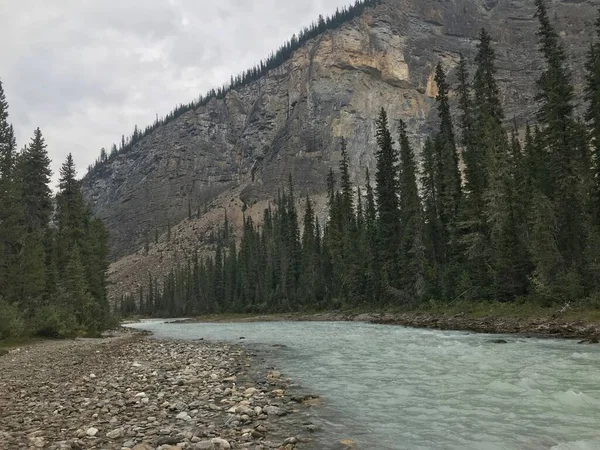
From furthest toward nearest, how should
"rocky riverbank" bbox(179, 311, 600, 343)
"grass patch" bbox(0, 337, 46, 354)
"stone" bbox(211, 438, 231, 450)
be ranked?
"grass patch" bbox(0, 337, 46, 354) < "rocky riverbank" bbox(179, 311, 600, 343) < "stone" bbox(211, 438, 231, 450)

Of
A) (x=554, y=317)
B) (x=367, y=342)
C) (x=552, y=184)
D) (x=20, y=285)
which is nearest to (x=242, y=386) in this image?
(x=367, y=342)

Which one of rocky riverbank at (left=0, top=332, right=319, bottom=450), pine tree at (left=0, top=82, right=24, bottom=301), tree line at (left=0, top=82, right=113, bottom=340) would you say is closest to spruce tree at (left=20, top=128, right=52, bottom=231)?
tree line at (left=0, top=82, right=113, bottom=340)

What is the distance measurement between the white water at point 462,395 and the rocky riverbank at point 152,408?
1.13 meters

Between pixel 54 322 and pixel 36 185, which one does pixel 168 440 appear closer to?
pixel 54 322

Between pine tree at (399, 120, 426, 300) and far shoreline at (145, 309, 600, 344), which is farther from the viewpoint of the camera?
pine tree at (399, 120, 426, 300)

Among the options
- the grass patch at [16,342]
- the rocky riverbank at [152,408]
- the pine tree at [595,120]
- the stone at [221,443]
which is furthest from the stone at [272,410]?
the pine tree at [595,120]

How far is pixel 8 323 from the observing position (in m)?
27.2

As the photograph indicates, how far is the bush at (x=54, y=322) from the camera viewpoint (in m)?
33.4

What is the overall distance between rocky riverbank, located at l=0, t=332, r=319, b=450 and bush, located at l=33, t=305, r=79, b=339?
56.6ft

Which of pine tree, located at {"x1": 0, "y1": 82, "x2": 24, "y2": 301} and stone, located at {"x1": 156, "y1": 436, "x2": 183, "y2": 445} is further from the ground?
pine tree, located at {"x1": 0, "y1": 82, "x2": 24, "y2": 301}

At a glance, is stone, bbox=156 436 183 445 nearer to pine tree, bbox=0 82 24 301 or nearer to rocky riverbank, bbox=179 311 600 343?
rocky riverbank, bbox=179 311 600 343

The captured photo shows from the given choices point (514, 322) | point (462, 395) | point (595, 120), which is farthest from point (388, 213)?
point (462, 395)

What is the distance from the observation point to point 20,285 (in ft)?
111

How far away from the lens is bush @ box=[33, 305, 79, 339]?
110 feet
